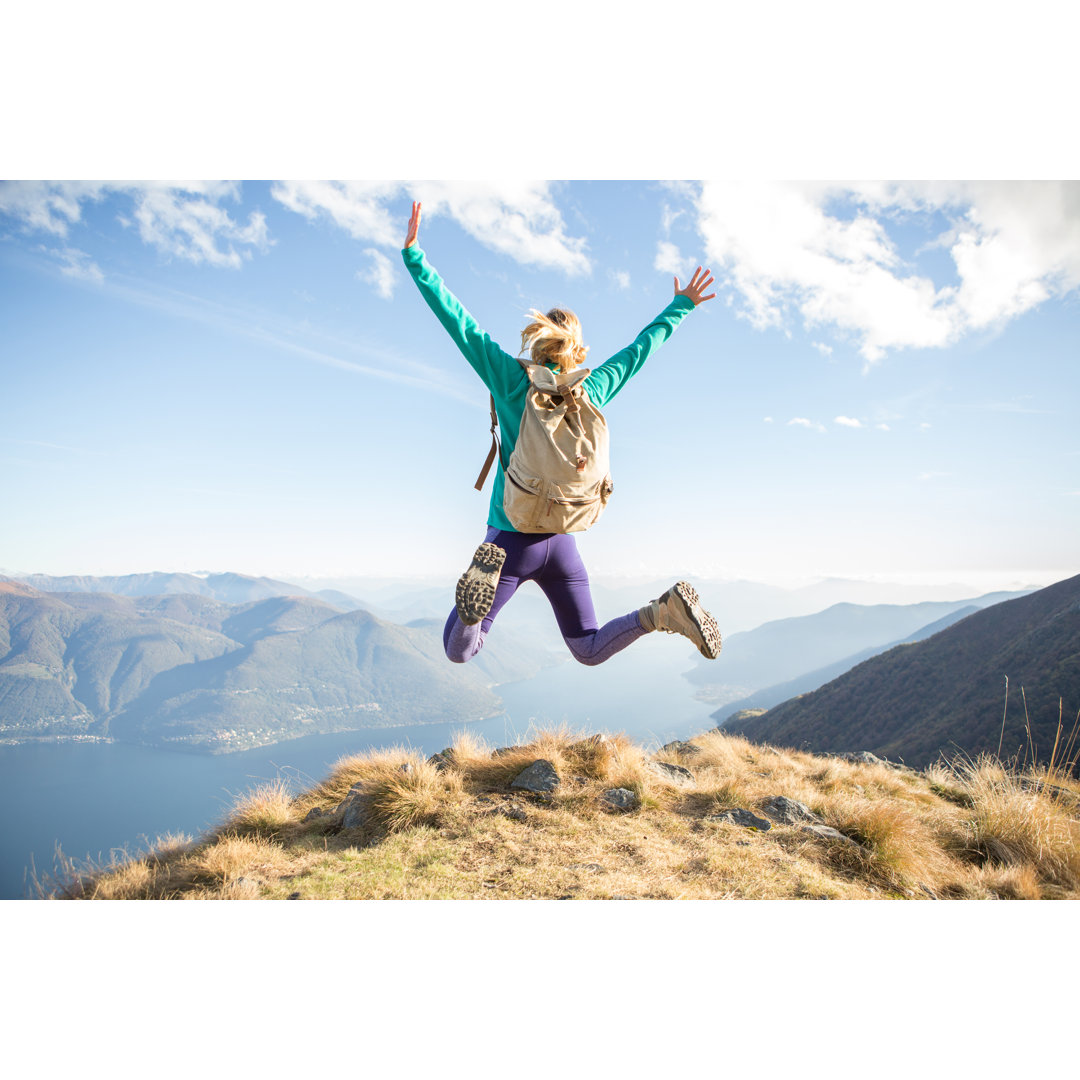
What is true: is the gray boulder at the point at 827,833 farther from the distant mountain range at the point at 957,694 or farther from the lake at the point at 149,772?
the lake at the point at 149,772

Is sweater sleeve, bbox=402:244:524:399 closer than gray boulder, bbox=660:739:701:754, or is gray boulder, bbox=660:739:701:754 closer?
sweater sleeve, bbox=402:244:524:399

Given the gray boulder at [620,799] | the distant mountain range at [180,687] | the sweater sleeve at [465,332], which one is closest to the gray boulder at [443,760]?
the gray boulder at [620,799]

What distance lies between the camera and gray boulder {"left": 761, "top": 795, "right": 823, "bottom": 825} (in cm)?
433

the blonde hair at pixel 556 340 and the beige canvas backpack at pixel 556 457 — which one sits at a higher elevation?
the blonde hair at pixel 556 340

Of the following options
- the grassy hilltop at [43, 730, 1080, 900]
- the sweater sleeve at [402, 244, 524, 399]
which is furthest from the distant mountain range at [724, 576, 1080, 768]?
the sweater sleeve at [402, 244, 524, 399]

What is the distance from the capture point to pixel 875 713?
46688 millimetres

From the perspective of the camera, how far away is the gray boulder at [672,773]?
5.22m

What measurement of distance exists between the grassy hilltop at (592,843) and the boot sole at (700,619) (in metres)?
1.45

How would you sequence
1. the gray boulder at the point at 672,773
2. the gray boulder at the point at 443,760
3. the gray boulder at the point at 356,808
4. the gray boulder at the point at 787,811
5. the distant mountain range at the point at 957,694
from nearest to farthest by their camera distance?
1. the gray boulder at the point at 787,811
2. the gray boulder at the point at 356,808
3. the gray boulder at the point at 672,773
4. the gray boulder at the point at 443,760
5. the distant mountain range at the point at 957,694

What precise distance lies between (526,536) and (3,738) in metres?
185

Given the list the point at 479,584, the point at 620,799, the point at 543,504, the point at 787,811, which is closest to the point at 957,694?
the point at 787,811

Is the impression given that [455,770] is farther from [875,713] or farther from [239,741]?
[239,741]

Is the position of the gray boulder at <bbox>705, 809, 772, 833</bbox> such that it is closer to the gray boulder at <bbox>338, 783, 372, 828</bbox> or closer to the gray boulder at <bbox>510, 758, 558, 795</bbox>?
the gray boulder at <bbox>510, 758, 558, 795</bbox>

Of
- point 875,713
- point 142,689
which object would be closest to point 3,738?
point 142,689
